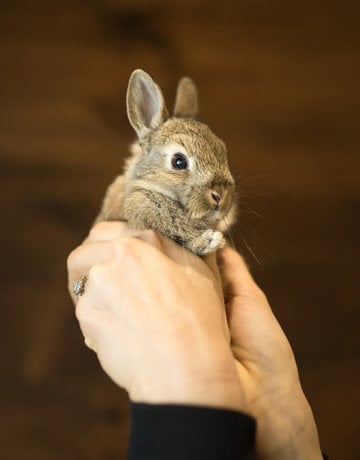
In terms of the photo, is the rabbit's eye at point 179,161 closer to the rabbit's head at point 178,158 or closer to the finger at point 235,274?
the rabbit's head at point 178,158

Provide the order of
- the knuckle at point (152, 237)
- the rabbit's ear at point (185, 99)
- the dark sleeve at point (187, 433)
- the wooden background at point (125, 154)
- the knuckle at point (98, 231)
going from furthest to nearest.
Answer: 1. the wooden background at point (125, 154)
2. the rabbit's ear at point (185, 99)
3. the knuckle at point (98, 231)
4. the knuckle at point (152, 237)
5. the dark sleeve at point (187, 433)

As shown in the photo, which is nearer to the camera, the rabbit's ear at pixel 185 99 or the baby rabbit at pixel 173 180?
the baby rabbit at pixel 173 180

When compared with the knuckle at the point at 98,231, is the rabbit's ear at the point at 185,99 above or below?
above

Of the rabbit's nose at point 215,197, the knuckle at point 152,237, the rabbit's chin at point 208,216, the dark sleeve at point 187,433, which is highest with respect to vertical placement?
the rabbit's nose at point 215,197

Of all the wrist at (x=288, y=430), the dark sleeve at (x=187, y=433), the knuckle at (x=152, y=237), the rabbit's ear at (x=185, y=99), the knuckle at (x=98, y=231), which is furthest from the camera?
the rabbit's ear at (x=185, y=99)

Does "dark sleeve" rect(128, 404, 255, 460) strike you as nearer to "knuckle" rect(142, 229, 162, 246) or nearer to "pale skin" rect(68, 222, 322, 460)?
"pale skin" rect(68, 222, 322, 460)

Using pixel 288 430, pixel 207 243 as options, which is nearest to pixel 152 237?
pixel 207 243

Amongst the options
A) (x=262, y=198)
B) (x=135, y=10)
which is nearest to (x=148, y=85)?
(x=135, y=10)

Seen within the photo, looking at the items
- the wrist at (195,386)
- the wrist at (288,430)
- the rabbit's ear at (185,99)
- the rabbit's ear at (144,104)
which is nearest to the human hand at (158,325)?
the wrist at (195,386)
